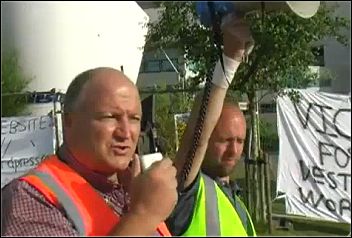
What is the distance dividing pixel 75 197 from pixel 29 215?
8cm

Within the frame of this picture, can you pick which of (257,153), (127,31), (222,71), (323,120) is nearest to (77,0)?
(127,31)

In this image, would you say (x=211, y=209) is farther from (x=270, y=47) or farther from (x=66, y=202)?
(x=270, y=47)

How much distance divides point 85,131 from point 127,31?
0.53ft

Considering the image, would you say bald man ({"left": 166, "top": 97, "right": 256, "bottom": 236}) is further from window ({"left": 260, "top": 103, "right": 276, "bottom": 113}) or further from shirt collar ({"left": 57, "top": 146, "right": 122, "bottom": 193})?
window ({"left": 260, "top": 103, "right": 276, "bottom": 113})

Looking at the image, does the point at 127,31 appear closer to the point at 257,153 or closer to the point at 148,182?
the point at 148,182

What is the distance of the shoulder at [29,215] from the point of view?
0.96m

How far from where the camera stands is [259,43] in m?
1.62

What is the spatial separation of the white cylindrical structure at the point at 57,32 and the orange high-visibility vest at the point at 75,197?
0.44 ft

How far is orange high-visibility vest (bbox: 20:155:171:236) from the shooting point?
1.00 metres

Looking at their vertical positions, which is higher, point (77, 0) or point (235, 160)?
point (77, 0)

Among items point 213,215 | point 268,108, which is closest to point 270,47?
point 213,215

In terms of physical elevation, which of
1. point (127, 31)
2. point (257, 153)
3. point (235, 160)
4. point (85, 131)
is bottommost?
point (257, 153)

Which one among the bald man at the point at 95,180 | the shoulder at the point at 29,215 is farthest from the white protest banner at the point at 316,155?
the shoulder at the point at 29,215

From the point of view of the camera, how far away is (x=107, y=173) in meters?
1.12
